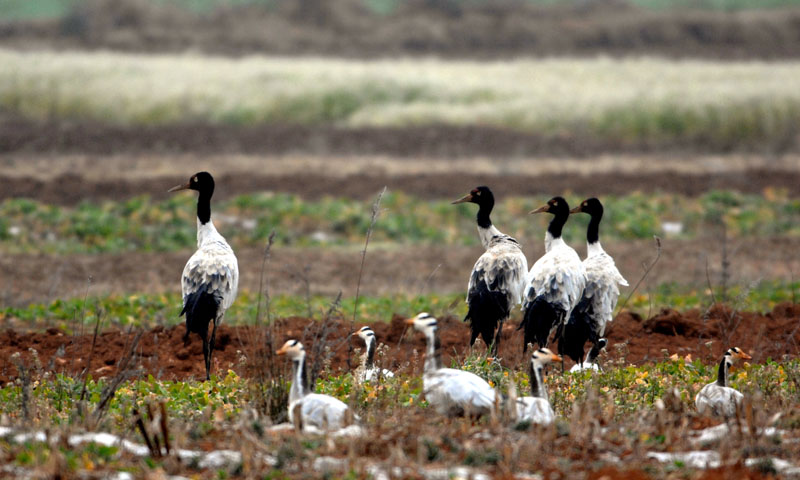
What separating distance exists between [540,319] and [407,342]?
1.99m

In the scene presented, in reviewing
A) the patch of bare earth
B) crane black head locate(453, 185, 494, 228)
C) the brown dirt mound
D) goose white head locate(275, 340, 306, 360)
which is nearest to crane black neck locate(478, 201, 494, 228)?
crane black head locate(453, 185, 494, 228)

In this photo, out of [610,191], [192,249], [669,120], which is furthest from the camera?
[669,120]

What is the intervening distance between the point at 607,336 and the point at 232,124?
26647 mm

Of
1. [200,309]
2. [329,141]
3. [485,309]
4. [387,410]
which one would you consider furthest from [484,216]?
[329,141]

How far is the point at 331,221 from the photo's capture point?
21297mm

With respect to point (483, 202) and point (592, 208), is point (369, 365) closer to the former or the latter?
point (483, 202)

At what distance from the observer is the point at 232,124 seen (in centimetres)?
3703

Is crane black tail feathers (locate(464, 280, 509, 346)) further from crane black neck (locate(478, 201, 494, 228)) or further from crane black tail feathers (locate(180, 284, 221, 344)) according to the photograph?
crane black tail feathers (locate(180, 284, 221, 344))

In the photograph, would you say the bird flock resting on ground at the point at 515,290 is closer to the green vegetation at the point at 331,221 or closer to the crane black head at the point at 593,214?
the crane black head at the point at 593,214

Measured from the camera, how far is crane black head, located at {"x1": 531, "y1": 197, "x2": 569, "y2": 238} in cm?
1148

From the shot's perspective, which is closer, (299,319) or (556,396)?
(556,396)

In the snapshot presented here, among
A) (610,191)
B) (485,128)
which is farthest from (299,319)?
(485,128)

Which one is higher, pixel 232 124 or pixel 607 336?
pixel 232 124

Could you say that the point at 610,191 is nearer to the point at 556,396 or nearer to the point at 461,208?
the point at 461,208
